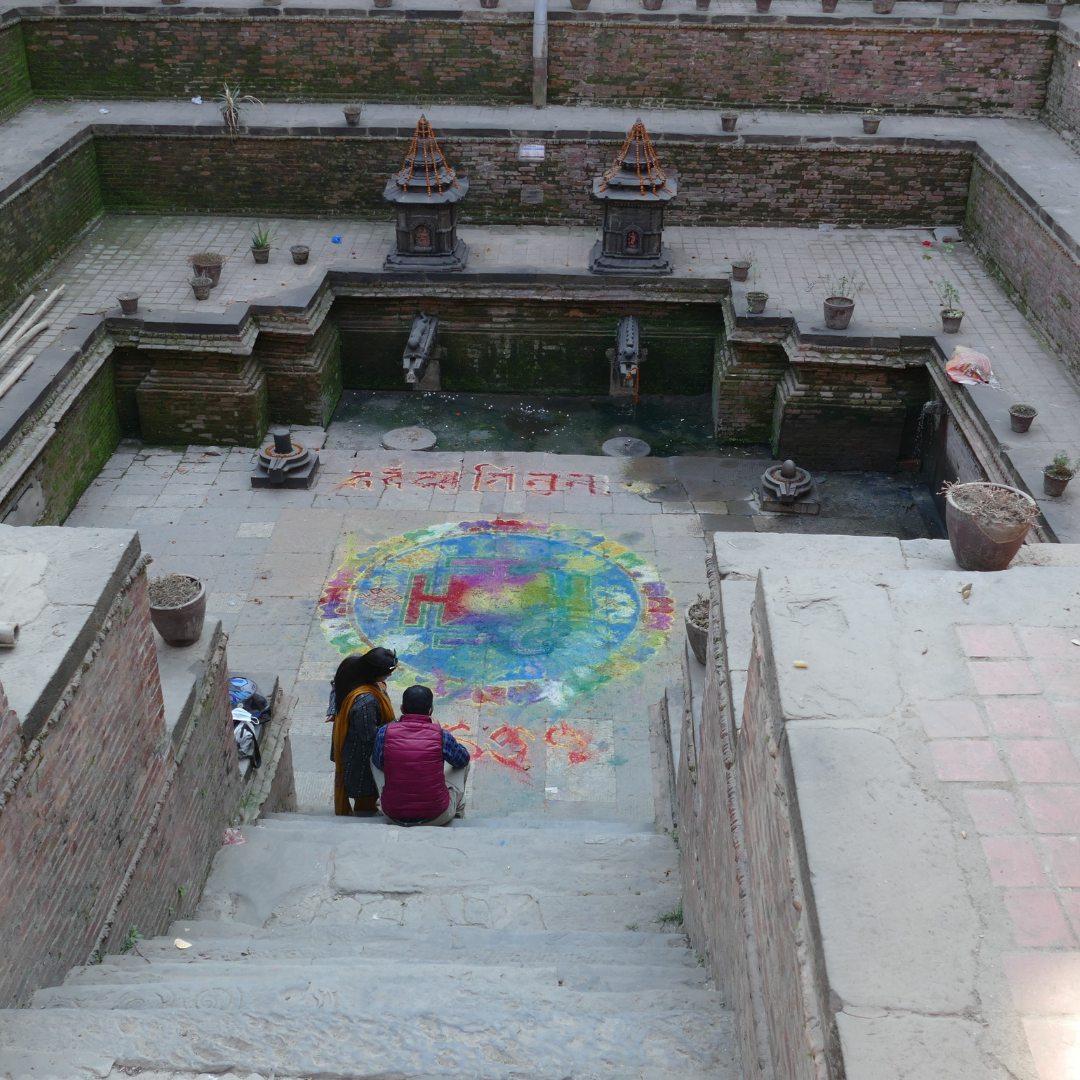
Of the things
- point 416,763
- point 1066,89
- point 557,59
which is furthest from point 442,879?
point 1066,89

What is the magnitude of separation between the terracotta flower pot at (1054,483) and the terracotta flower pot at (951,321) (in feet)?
10.5

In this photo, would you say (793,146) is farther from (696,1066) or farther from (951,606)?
(696,1066)

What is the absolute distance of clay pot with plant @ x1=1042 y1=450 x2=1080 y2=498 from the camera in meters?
9.80

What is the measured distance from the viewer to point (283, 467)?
1220cm

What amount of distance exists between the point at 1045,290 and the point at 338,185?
27.9ft

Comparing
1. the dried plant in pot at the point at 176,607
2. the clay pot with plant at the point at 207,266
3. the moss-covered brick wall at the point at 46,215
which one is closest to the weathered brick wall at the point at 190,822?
the dried plant in pot at the point at 176,607

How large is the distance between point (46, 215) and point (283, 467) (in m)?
4.62

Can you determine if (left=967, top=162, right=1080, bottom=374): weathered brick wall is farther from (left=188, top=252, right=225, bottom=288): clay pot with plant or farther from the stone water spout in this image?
(left=188, top=252, right=225, bottom=288): clay pot with plant

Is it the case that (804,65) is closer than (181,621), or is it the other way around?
(181,621)

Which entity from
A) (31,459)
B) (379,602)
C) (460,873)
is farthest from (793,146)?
(460,873)

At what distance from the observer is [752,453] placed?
532 inches

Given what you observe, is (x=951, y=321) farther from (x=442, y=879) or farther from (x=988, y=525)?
(x=442, y=879)

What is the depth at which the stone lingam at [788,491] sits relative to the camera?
12062 millimetres

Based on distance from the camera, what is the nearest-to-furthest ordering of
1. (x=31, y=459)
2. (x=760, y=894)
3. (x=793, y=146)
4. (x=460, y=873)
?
(x=760, y=894), (x=460, y=873), (x=31, y=459), (x=793, y=146)
